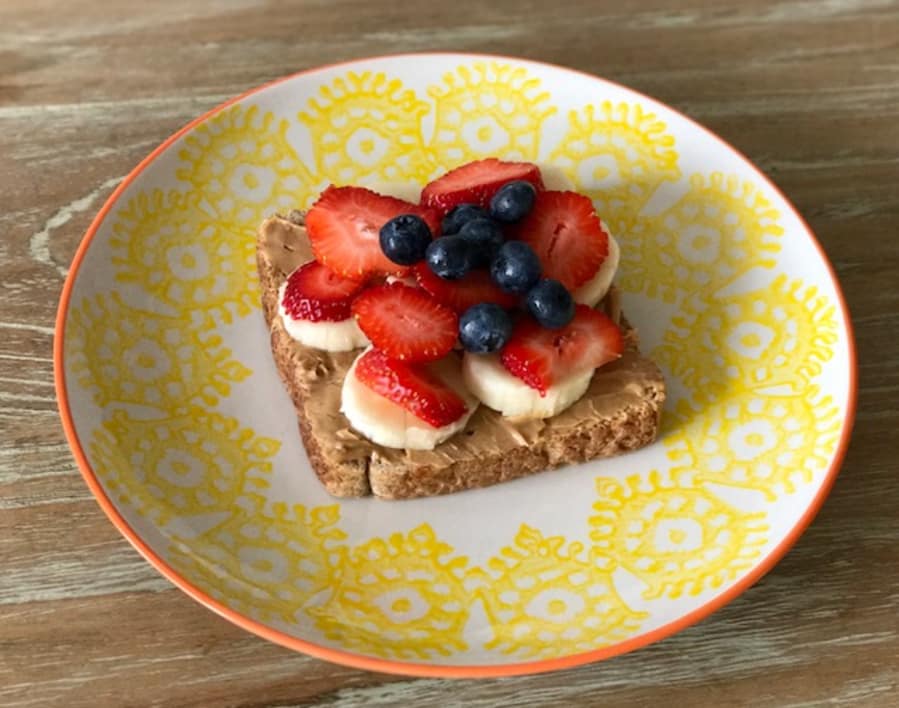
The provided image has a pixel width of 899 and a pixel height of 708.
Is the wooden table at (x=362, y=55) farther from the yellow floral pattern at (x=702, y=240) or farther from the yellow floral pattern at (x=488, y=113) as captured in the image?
the yellow floral pattern at (x=488, y=113)

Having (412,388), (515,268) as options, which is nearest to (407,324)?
(412,388)

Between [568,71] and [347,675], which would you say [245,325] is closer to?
[347,675]

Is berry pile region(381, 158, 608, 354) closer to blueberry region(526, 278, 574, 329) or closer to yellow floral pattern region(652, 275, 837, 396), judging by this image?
blueberry region(526, 278, 574, 329)

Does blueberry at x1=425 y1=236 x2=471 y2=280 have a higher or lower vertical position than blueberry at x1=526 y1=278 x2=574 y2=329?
higher

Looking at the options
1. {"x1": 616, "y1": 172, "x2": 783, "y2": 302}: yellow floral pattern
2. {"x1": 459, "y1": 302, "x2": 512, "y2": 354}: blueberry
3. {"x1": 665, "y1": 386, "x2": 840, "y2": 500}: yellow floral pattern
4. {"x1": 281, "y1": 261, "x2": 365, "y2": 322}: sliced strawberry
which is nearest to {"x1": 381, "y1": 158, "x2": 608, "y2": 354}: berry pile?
{"x1": 459, "y1": 302, "x2": 512, "y2": 354}: blueberry

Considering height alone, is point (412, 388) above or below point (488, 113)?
below

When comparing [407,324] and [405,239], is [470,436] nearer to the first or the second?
[407,324]

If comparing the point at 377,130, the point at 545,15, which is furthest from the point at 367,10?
the point at 377,130
